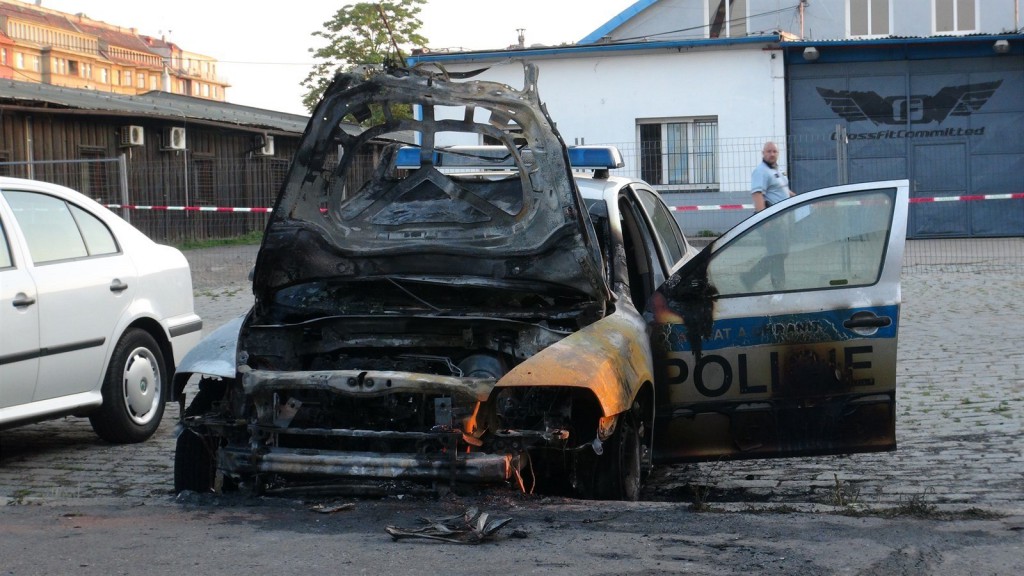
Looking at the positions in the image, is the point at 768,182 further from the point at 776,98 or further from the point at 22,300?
the point at 776,98

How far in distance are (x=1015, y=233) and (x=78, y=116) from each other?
65.1 ft

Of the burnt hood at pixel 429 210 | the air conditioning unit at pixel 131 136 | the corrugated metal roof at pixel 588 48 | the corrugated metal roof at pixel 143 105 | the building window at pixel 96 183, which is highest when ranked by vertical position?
the corrugated metal roof at pixel 588 48

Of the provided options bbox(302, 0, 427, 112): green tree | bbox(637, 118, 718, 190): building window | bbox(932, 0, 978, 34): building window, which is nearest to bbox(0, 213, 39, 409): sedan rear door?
bbox(637, 118, 718, 190): building window

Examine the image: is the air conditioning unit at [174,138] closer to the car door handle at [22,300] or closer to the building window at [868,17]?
the building window at [868,17]

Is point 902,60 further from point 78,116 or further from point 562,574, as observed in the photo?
point 562,574

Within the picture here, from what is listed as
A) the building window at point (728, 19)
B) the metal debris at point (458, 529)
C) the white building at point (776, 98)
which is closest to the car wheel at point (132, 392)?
the metal debris at point (458, 529)

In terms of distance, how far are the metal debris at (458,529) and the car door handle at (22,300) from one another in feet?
10.1

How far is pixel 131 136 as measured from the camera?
89.0 ft

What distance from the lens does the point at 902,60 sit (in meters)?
26.0

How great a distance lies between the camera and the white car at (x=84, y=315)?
6703 mm

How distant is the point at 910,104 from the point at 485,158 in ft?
70.0

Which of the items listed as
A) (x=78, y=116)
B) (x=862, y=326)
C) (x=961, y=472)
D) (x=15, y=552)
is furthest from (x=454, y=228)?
(x=78, y=116)

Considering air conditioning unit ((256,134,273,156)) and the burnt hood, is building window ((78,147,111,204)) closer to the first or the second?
air conditioning unit ((256,134,273,156))

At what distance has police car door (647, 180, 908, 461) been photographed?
5.80m
